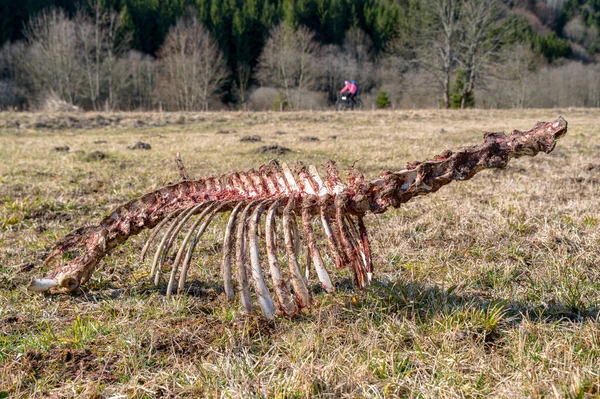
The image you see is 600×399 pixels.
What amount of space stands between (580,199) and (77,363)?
198 inches

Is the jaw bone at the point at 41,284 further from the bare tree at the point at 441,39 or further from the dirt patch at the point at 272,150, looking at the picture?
the bare tree at the point at 441,39

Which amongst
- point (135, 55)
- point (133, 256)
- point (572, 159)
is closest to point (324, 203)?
point (133, 256)

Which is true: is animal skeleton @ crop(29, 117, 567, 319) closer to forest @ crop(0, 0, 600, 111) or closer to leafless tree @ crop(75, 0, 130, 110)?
forest @ crop(0, 0, 600, 111)

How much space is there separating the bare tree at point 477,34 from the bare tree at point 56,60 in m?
30.2

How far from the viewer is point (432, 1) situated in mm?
37500

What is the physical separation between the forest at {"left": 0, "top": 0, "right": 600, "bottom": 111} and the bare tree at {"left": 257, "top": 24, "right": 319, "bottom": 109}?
135 millimetres

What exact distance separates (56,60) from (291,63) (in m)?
19.9

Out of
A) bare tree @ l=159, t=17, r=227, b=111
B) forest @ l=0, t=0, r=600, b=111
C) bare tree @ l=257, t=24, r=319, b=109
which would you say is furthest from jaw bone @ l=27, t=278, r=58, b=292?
bare tree @ l=257, t=24, r=319, b=109

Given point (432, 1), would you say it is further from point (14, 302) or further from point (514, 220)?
point (14, 302)

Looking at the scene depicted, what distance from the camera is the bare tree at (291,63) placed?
43938 mm

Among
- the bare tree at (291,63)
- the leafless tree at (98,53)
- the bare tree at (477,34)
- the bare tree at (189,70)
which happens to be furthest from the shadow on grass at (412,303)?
the bare tree at (291,63)

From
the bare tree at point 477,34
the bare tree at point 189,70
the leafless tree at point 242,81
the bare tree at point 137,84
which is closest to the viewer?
the bare tree at point 477,34

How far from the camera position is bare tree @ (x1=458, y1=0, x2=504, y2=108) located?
35.2 metres

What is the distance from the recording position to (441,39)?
39.4m
